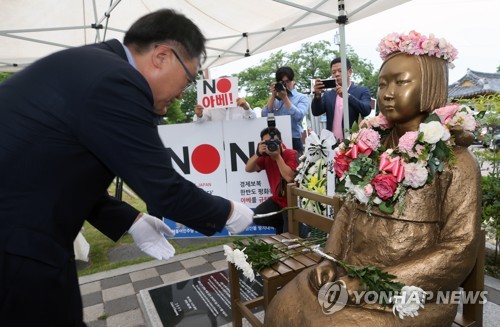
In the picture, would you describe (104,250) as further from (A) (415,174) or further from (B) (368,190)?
(A) (415,174)

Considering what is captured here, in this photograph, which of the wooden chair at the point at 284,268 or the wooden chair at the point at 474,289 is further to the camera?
the wooden chair at the point at 284,268

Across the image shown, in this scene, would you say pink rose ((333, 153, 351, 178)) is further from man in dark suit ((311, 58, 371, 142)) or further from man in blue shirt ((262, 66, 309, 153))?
man in blue shirt ((262, 66, 309, 153))

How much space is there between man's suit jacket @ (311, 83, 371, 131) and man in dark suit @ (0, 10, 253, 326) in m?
2.80

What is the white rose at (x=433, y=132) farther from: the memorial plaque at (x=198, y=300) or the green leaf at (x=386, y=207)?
the memorial plaque at (x=198, y=300)

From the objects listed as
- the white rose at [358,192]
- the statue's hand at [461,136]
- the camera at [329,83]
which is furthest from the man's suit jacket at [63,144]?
the camera at [329,83]

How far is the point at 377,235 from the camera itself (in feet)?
5.35

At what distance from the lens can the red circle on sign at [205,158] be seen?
4598 millimetres

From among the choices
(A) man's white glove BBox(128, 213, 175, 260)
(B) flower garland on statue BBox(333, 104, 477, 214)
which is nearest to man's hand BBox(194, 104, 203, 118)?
(A) man's white glove BBox(128, 213, 175, 260)

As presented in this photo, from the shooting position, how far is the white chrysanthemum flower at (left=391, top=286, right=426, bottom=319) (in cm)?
135

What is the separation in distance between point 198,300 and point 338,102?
265cm

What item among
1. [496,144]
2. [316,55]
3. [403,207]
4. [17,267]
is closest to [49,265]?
[17,267]

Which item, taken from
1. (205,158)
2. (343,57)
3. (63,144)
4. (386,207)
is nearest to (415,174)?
(386,207)

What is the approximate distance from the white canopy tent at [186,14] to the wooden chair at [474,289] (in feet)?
11.1

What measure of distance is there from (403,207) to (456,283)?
1.30ft
